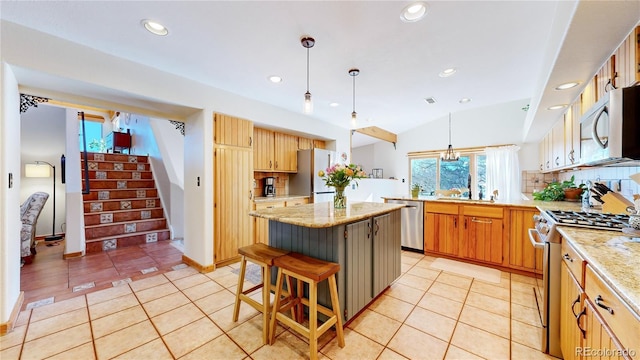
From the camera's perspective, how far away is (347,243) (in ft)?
6.25

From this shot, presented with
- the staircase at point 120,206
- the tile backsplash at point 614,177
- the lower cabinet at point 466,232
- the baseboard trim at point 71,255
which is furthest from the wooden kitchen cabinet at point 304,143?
the tile backsplash at point 614,177

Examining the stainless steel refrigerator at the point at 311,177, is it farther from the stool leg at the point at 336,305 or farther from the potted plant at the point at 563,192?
the potted plant at the point at 563,192

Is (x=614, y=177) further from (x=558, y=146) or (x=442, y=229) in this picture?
(x=442, y=229)

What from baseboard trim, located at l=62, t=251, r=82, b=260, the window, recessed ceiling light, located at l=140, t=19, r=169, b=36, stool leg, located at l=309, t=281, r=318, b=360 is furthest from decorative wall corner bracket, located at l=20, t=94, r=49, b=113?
the window

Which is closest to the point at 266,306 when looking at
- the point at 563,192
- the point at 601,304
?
the point at 601,304

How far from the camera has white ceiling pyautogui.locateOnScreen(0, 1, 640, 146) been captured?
5.54ft

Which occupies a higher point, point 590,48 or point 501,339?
point 590,48

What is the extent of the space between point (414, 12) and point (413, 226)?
9.54ft

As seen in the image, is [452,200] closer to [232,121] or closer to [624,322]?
[624,322]

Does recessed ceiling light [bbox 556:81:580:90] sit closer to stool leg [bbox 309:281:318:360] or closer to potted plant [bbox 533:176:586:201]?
potted plant [bbox 533:176:586:201]

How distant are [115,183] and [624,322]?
21.3 ft

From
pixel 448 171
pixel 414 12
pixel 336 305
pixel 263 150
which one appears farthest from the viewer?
pixel 448 171

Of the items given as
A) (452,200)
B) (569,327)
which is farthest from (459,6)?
(452,200)

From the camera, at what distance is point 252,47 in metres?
2.24
